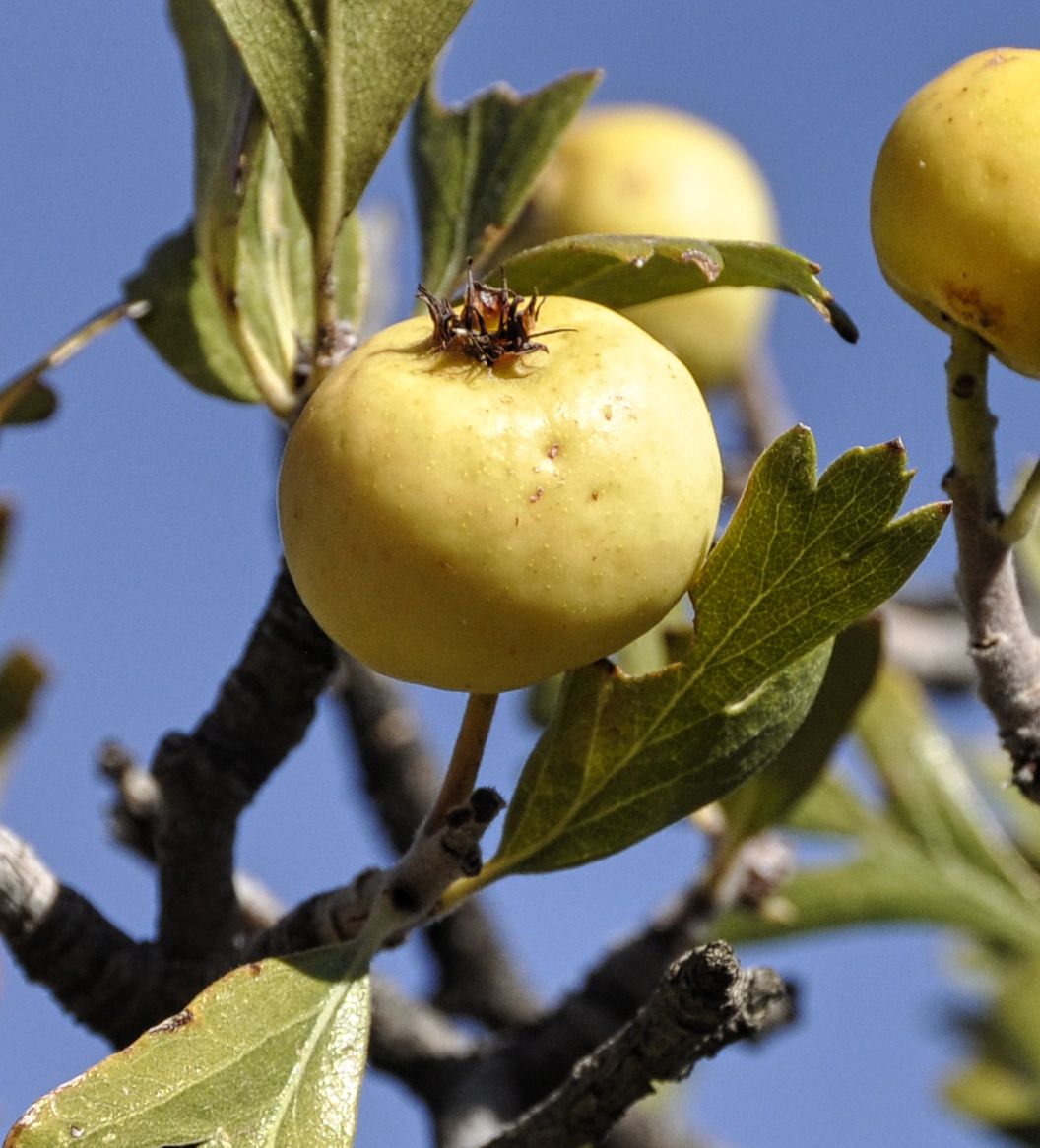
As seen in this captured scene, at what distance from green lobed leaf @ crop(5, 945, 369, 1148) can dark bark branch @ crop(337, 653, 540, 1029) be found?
3.82 ft

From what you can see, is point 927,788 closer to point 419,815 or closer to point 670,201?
point 419,815

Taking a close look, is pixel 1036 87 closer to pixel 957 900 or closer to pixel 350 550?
pixel 350 550

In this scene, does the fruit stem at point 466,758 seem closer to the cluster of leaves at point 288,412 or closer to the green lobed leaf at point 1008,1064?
the cluster of leaves at point 288,412

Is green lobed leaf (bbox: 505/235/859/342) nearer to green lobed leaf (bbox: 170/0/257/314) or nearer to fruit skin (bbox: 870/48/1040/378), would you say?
fruit skin (bbox: 870/48/1040/378)

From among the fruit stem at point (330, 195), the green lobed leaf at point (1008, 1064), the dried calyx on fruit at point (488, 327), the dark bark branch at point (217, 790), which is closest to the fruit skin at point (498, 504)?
the dried calyx on fruit at point (488, 327)

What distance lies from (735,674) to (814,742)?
0.52 meters

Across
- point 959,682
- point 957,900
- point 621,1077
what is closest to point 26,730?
point 621,1077

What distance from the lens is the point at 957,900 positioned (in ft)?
7.73

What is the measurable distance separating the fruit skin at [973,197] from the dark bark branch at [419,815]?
1390mm

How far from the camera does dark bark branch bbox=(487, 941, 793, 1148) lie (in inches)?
49.0

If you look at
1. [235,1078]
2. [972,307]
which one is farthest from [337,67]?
[235,1078]

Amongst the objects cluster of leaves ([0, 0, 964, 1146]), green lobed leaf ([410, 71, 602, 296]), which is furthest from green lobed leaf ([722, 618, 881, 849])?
green lobed leaf ([410, 71, 602, 296])

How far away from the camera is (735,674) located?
128 centimetres

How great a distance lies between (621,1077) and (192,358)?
0.83 meters
